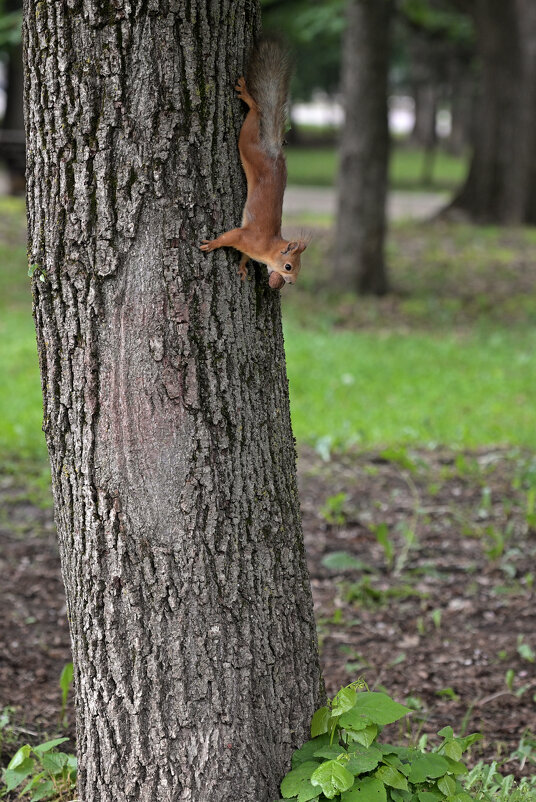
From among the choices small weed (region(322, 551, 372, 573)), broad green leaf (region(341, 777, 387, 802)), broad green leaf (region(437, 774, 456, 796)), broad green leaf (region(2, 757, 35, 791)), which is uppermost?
broad green leaf (region(341, 777, 387, 802))

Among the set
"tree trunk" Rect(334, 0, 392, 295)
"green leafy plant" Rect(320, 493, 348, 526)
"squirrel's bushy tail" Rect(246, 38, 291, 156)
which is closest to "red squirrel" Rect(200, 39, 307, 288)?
"squirrel's bushy tail" Rect(246, 38, 291, 156)

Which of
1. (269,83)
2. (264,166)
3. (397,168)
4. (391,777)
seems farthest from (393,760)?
(397,168)

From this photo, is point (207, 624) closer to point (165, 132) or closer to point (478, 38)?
point (165, 132)

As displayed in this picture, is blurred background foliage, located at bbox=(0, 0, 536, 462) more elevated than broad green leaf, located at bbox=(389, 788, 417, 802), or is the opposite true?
blurred background foliage, located at bbox=(0, 0, 536, 462)

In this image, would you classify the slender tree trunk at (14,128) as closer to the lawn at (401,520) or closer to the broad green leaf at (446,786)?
the lawn at (401,520)

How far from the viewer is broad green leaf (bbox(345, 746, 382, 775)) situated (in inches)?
87.7

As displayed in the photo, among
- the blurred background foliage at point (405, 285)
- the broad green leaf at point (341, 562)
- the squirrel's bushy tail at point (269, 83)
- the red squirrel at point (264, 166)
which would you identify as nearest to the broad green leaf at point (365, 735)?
the red squirrel at point (264, 166)

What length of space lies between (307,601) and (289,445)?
0.43m

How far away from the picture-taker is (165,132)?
2.12m

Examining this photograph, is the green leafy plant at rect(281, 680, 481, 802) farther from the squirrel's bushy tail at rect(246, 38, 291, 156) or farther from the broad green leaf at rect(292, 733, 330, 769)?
the squirrel's bushy tail at rect(246, 38, 291, 156)

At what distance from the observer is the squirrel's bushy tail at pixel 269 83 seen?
2195mm

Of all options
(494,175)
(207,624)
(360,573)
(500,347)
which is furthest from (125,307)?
(494,175)

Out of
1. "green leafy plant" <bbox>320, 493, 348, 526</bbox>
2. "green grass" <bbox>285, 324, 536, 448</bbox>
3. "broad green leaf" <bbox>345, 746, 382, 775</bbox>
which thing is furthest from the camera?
"green grass" <bbox>285, 324, 536, 448</bbox>

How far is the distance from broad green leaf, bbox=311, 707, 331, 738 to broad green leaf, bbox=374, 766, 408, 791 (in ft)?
0.65
